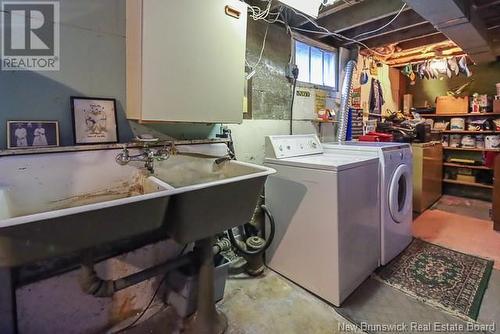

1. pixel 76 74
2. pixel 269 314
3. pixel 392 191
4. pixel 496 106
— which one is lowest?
pixel 269 314

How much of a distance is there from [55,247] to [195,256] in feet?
2.54

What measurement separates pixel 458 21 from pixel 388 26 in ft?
1.86

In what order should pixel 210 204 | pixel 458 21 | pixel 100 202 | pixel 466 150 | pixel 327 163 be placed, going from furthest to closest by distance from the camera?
pixel 466 150, pixel 458 21, pixel 327 163, pixel 210 204, pixel 100 202

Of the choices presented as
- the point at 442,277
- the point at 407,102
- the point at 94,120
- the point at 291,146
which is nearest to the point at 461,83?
the point at 407,102

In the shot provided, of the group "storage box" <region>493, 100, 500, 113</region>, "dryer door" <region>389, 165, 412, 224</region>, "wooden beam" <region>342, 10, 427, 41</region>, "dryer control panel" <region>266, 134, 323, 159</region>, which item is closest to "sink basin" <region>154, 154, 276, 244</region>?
"dryer control panel" <region>266, 134, 323, 159</region>

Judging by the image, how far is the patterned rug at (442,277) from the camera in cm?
179

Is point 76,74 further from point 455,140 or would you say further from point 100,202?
point 455,140

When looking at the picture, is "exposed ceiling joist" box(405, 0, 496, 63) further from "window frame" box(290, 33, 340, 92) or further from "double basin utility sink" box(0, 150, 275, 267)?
"double basin utility sink" box(0, 150, 275, 267)

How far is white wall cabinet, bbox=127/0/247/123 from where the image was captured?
1.33 m

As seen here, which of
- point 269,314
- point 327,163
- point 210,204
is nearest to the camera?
point 210,204

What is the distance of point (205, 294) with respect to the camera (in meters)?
1.49

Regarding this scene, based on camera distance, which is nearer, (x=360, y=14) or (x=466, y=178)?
(x=360, y=14)

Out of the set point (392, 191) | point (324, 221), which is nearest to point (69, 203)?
point (324, 221)

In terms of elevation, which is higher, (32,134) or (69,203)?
(32,134)
